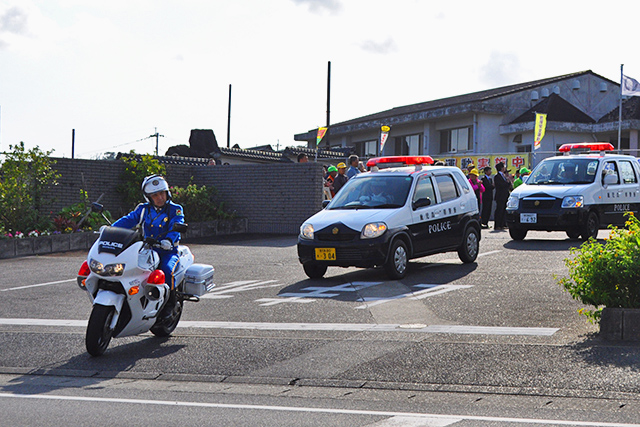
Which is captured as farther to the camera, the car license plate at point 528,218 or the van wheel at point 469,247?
the car license plate at point 528,218

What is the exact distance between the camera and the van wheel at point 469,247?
1452cm

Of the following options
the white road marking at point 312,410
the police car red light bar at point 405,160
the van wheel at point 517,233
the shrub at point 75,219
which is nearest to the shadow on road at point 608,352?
the white road marking at point 312,410

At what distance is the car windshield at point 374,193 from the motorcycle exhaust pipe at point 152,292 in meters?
5.66

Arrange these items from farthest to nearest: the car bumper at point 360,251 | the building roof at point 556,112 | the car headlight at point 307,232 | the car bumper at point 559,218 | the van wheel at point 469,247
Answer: the building roof at point 556,112 < the car bumper at point 559,218 < the van wheel at point 469,247 < the car headlight at point 307,232 < the car bumper at point 360,251

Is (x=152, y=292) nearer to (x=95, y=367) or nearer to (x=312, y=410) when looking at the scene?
(x=95, y=367)

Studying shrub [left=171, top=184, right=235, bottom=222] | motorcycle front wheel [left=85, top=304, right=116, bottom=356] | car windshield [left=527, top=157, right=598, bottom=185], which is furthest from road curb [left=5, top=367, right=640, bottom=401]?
shrub [left=171, top=184, right=235, bottom=222]

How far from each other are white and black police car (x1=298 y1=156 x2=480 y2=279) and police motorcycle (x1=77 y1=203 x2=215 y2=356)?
449cm

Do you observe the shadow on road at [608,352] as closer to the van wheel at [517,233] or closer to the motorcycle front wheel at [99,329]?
the motorcycle front wheel at [99,329]

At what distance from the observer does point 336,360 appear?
755 cm

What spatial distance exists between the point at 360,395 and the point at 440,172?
849 centimetres

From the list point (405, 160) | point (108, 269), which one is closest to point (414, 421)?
point (108, 269)

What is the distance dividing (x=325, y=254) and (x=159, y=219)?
4385 mm

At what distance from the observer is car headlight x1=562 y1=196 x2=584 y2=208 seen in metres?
17.5

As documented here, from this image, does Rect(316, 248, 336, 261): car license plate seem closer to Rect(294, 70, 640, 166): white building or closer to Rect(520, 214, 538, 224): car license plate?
Rect(520, 214, 538, 224): car license plate
